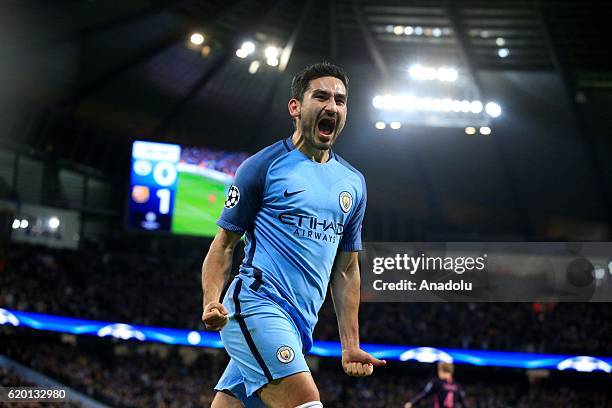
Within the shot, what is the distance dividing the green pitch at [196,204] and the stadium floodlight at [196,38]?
15.9 feet

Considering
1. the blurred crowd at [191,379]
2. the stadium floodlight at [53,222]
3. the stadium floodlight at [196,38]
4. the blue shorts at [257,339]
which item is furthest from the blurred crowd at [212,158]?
the blue shorts at [257,339]

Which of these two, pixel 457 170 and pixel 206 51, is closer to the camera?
pixel 206 51

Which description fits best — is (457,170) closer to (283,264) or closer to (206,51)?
(206,51)

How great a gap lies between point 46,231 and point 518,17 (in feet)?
60.5

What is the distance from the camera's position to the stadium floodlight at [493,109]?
2534cm

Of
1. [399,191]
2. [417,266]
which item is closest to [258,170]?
[417,266]

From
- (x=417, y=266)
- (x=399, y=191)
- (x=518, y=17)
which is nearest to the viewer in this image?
(x=417, y=266)

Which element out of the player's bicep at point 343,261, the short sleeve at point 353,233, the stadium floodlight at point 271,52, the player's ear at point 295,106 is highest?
the stadium floodlight at point 271,52

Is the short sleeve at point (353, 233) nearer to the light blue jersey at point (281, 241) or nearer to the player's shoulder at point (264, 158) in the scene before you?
the light blue jersey at point (281, 241)

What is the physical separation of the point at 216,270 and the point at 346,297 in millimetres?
807

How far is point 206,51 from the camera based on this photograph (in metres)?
25.0

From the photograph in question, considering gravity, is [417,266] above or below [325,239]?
above

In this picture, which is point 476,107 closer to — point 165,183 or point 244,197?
point 165,183

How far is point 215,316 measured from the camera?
3.50 m
